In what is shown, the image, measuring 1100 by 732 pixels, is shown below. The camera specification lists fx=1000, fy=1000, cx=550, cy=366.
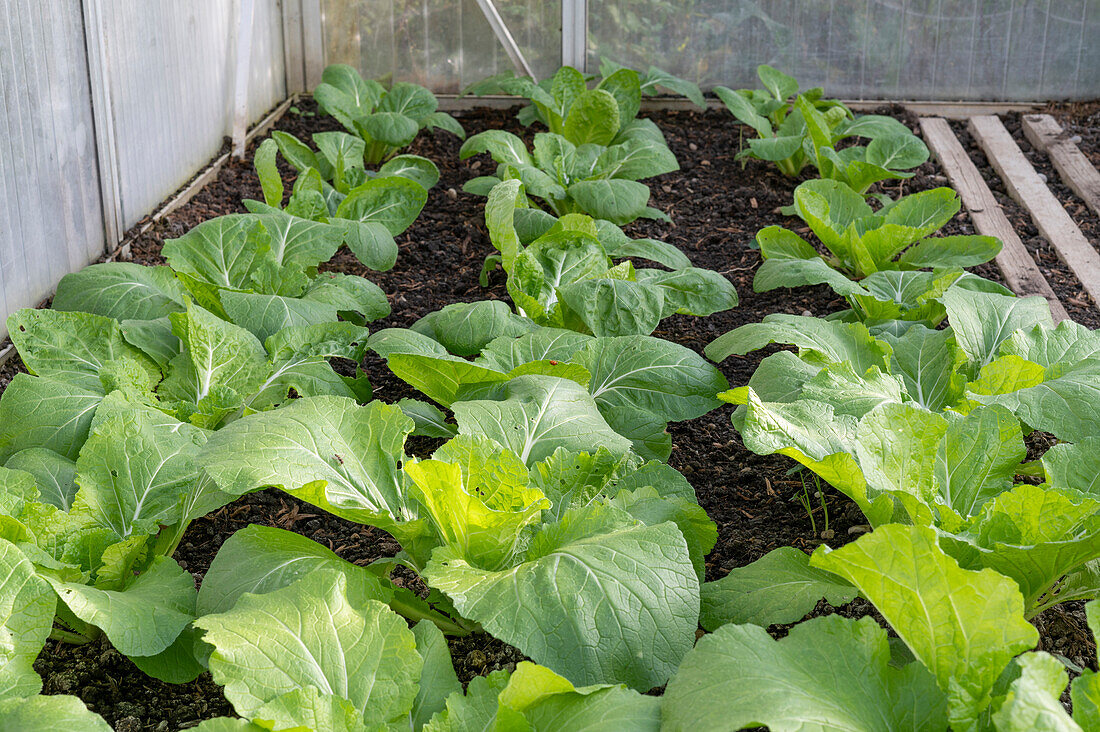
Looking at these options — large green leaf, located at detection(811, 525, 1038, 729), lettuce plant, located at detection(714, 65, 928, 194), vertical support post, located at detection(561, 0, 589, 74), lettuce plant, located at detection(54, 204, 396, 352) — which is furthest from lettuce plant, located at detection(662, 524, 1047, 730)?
vertical support post, located at detection(561, 0, 589, 74)

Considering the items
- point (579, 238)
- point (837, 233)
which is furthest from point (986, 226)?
point (579, 238)

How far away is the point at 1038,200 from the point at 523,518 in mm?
3577

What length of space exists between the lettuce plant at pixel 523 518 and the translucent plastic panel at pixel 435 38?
4.11m

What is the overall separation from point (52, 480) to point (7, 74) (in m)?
1.47

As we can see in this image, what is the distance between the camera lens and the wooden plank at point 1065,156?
445 cm

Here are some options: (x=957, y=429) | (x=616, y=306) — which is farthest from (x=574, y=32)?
(x=957, y=429)

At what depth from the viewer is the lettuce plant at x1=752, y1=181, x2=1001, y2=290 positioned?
10.7 feet

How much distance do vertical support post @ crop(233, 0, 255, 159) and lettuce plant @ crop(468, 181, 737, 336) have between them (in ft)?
7.12

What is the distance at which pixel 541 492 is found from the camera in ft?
5.80

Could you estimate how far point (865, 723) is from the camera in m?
1.40

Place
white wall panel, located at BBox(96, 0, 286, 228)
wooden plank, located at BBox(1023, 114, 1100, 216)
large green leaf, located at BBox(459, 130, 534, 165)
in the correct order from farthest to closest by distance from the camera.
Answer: wooden plank, located at BBox(1023, 114, 1100, 216)
large green leaf, located at BBox(459, 130, 534, 165)
white wall panel, located at BBox(96, 0, 286, 228)

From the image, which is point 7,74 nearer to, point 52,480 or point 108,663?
point 52,480

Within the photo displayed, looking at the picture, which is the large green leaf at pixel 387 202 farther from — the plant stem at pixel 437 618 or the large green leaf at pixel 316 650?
the large green leaf at pixel 316 650

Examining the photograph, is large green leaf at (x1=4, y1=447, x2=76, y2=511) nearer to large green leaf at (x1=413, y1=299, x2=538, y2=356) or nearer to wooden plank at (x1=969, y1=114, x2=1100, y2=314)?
large green leaf at (x1=413, y1=299, x2=538, y2=356)
